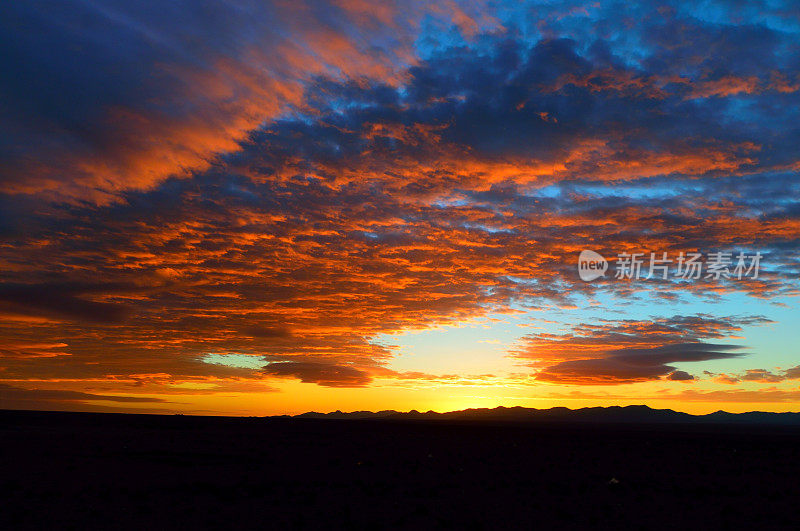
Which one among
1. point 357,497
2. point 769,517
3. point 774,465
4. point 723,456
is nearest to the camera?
point 769,517

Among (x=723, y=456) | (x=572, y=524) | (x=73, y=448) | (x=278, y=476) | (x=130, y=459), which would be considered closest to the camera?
(x=572, y=524)

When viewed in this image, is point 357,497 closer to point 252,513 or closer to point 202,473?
point 252,513

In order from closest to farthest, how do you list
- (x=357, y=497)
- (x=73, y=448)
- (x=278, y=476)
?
(x=357, y=497) → (x=278, y=476) → (x=73, y=448)

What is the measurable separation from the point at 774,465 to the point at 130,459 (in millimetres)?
46149

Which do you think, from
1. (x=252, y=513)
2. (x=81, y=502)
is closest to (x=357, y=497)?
(x=252, y=513)

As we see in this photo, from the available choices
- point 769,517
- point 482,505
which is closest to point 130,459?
point 482,505

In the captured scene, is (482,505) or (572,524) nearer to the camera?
(572,524)

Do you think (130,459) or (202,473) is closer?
(202,473)

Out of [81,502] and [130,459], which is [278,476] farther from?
[130,459]

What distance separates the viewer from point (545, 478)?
3070 centimetres

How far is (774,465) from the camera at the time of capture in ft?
132

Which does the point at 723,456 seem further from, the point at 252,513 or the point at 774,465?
the point at 252,513

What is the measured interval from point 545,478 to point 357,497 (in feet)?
39.8

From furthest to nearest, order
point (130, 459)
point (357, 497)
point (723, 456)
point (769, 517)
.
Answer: point (723, 456)
point (130, 459)
point (357, 497)
point (769, 517)
